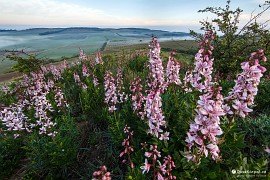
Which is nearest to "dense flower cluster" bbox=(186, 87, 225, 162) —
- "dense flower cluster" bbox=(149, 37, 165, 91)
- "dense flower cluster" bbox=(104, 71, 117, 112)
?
"dense flower cluster" bbox=(149, 37, 165, 91)

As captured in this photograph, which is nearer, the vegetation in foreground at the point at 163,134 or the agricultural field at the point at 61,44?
the vegetation in foreground at the point at 163,134

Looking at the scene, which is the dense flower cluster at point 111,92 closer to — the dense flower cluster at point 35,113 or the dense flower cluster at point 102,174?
the dense flower cluster at point 35,113

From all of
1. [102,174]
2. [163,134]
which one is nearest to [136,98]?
[163,134]

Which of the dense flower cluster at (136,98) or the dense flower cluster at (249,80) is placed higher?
the dense flower cluster at (249,80)

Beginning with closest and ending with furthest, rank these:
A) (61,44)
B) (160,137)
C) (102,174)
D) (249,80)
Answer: (102,174), (249,80), (160,137), (61,44)

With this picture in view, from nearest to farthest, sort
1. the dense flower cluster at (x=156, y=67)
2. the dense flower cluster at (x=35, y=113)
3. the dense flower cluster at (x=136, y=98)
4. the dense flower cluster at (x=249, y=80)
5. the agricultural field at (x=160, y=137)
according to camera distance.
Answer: the dense flower cluster at (x=249, y=80), the agricultural field at (x=160, y=137), the dense flower cluster at (x=136, y=98), the dense flower cluster at (x=35, y=113), the dense flower cluster at (x=156, y=67)

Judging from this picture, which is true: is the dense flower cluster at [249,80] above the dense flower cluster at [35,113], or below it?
above

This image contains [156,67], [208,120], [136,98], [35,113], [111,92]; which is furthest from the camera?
[35,113]

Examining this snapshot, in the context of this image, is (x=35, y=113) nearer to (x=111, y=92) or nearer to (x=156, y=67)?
(x=111, y=92)

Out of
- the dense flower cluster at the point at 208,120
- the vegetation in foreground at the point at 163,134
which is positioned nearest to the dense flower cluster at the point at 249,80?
the vegetation in foreground at the point at 163,134

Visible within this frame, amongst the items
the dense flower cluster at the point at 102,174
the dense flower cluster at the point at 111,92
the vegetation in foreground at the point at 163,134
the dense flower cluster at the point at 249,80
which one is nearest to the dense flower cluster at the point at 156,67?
the vegetation in foreground at the point at 163,134

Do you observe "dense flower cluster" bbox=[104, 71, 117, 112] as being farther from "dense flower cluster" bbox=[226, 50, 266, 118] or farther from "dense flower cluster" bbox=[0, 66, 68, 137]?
"dense flower cluster" bbox=[226, 50, 266, 118]

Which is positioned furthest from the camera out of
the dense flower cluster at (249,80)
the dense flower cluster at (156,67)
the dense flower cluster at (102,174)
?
the dense flower cluster at (156,67)

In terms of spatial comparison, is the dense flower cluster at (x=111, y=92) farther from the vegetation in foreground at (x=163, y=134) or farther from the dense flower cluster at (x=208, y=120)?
the dense flower cluster at (x=208, y=120)
